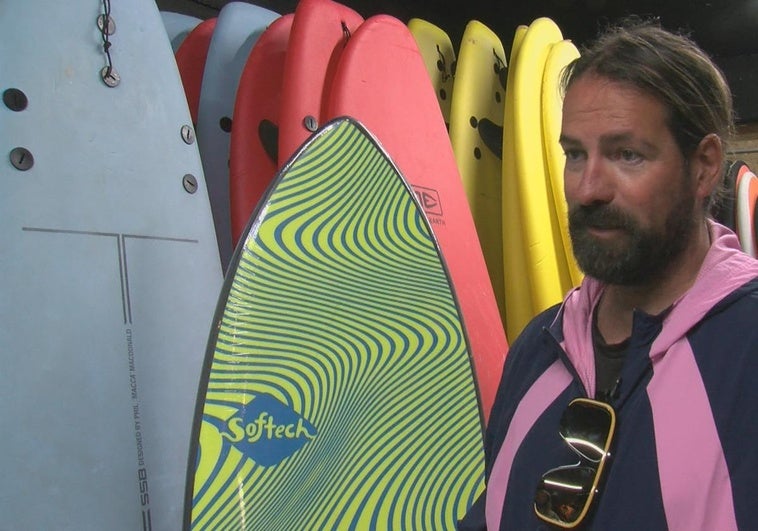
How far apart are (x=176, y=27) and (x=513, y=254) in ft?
3.67

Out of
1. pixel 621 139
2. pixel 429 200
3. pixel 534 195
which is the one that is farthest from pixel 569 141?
pixel 534 195

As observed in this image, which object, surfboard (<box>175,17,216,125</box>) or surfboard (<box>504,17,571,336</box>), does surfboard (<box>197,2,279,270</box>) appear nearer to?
surfboard (<box>175,17,216,125</box>)

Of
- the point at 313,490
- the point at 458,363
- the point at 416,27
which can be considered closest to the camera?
the point at 313,490

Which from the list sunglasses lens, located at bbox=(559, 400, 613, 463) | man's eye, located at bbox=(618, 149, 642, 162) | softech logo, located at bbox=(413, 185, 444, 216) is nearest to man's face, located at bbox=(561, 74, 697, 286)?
man's eye, located at bbox=(618, 149, 642, 162)

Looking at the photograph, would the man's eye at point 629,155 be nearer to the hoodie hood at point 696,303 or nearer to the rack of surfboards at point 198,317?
the hoodie hood at point 696,303

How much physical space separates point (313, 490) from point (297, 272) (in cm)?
32

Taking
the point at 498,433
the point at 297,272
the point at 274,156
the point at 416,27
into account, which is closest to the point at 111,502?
the point at 297,272

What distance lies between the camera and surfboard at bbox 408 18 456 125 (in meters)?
2.03

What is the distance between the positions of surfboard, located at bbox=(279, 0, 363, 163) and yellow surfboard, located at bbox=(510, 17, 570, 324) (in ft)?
1.87

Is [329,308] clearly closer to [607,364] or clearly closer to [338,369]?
[338,369]

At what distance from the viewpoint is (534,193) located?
1.78m

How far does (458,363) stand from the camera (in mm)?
1175

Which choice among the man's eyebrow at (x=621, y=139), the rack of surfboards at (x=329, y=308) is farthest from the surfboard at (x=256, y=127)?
the man's eyebrow at (x=621, y=139)

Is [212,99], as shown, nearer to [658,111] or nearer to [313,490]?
[313,490]
